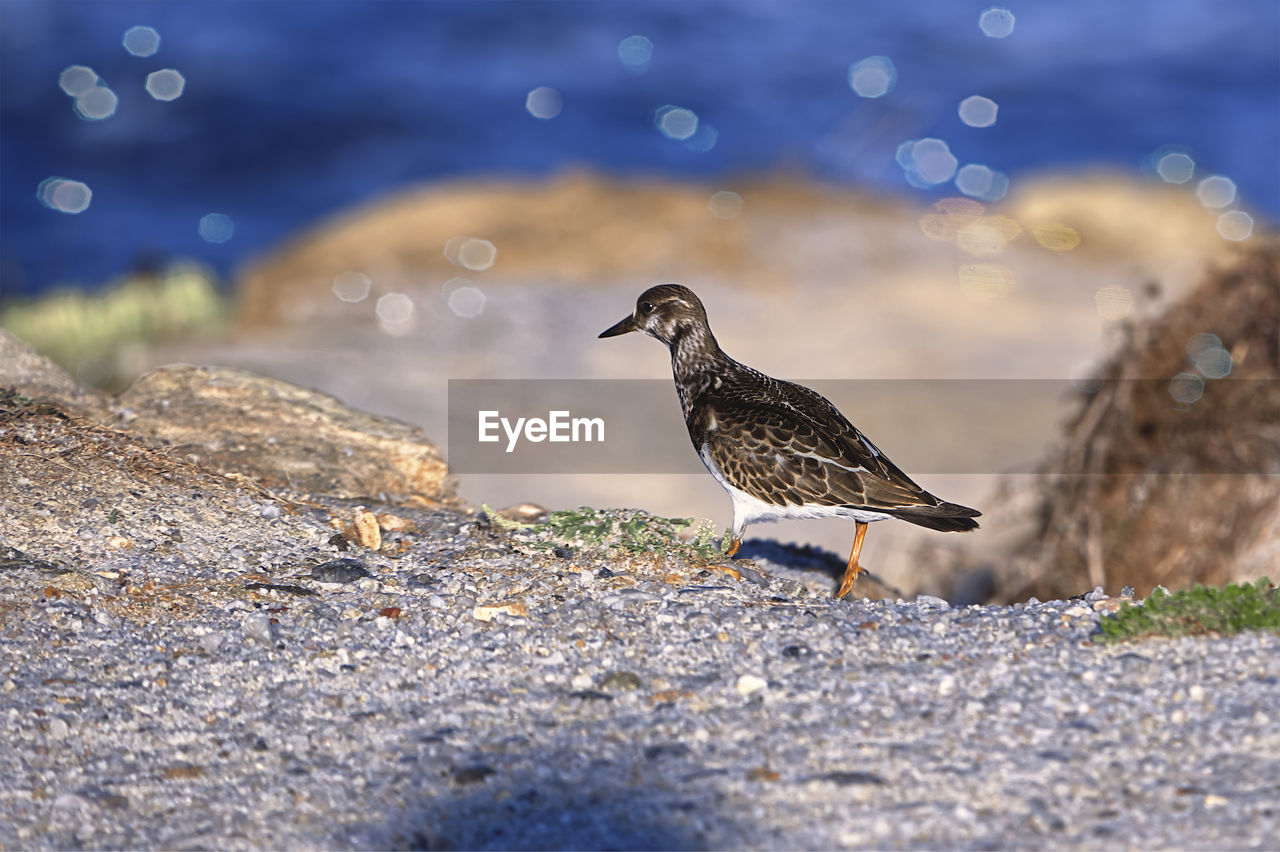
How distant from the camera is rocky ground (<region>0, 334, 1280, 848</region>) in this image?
520cm

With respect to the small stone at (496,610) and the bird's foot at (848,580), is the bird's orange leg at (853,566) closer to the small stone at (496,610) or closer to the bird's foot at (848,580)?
the bird's foot at (848,580)

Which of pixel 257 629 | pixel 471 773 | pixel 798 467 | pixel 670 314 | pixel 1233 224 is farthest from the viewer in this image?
pixel 1233 224

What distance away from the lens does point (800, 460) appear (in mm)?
7883

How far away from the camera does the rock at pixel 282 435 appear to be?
9.76 meters

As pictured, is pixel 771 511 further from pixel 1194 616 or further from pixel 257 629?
pixel 257 629

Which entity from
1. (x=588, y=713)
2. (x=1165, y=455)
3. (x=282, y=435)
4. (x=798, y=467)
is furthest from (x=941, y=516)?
(x=1165, y=455)

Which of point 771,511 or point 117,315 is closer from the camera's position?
point 771,511

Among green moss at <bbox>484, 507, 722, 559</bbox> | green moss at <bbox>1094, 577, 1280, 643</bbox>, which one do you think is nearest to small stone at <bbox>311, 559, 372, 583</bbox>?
green moss at <bbox>484, 507, 722, 559</bbox>

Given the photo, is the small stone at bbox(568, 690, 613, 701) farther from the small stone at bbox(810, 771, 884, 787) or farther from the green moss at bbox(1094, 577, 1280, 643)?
the green moss at bbox(1094, 577, 1280, 643)

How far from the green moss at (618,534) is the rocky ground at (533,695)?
0.02m

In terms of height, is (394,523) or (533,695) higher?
(394,523)

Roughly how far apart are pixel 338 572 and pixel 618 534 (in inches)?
60.3

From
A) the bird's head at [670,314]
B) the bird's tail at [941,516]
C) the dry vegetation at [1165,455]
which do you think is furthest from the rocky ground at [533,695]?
the dry vegetation at [1165,455]

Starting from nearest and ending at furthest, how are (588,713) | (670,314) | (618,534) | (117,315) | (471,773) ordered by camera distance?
(471,773)
(588,713)
(618,534)
(670,314)
(117,315)
